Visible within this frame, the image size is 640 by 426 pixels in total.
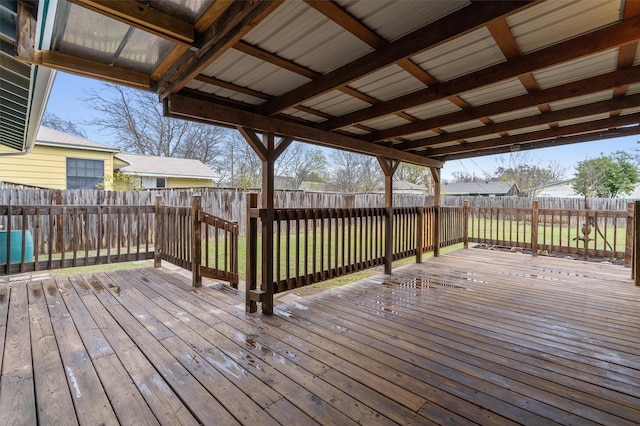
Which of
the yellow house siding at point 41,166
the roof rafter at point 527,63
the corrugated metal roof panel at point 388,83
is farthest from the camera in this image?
the yellow house siding at point 41,166

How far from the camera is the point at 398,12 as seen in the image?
6.79 ft

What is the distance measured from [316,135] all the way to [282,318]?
2632 mm

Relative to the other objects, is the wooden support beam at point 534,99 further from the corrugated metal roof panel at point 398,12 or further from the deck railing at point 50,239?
the deck railing at point 50,239

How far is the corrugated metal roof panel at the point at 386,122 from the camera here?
447cm

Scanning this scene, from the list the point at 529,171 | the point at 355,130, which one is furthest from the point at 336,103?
the point at 529,171

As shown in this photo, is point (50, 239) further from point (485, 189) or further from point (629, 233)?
point (485, 189)

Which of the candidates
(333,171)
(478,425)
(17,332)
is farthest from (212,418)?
(333,171)

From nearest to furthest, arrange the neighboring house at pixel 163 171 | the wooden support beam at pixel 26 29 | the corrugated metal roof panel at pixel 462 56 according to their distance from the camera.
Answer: the wooden support beam at pixel 26 29, the corrugated metal roof panel at pixel 462 56, the neighboring house at pixel 163 171

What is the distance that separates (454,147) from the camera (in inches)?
254

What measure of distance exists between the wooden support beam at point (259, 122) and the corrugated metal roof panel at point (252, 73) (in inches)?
16.4

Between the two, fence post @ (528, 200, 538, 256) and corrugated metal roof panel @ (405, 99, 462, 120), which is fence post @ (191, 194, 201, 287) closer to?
corrugated metal roof panel @ (405, 99, 462, 120)

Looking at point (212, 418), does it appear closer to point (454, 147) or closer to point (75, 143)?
point (454, 147)

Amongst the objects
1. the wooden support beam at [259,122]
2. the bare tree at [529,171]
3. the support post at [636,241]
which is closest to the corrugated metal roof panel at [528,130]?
the support post at [636,241]

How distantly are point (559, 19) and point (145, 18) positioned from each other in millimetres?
2860
